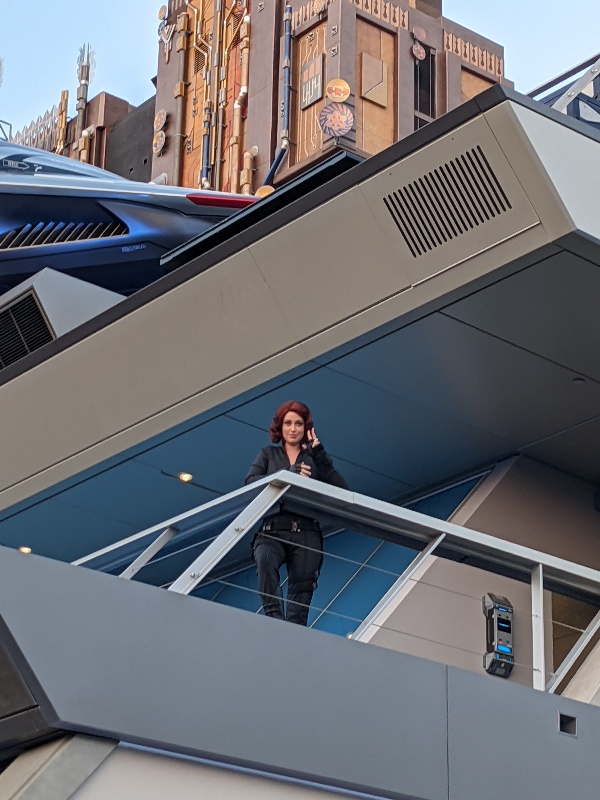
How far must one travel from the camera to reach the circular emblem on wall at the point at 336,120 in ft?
89.6

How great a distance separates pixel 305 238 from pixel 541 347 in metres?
1.57

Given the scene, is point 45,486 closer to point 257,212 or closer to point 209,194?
point 257,212

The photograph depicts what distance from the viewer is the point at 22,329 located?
11.8m

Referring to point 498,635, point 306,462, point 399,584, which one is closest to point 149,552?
point 399,584

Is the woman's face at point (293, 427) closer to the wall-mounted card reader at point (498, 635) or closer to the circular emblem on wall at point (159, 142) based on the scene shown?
the wall-mounted card reader at point (498, 635)

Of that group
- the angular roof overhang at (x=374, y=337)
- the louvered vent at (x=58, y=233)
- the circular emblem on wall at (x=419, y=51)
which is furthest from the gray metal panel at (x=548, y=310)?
the circular emblem on wall at (x=419, y=51)

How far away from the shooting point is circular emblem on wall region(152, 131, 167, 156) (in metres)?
32.3

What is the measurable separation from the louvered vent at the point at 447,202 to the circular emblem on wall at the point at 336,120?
67.0 ft

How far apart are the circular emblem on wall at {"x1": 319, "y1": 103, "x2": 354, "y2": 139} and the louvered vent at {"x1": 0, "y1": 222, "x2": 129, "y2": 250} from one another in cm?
1360

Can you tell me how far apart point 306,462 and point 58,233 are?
28.5 ft

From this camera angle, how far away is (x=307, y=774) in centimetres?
499

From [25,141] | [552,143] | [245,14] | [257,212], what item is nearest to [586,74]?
[257,212]

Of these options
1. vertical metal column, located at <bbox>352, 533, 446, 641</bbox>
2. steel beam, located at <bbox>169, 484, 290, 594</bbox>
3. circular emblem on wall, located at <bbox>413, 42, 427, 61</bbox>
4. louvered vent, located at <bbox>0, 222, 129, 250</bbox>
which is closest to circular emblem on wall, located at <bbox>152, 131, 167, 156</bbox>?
circular emblem on wall, located at <bbox>413, 42, 427, 61</bbox>

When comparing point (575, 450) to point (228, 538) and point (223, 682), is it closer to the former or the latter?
point (228, 538)
